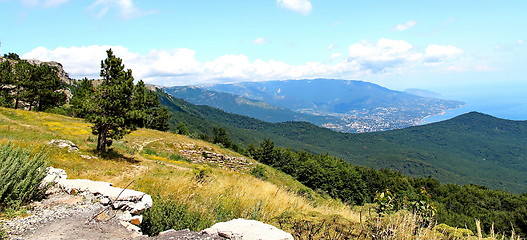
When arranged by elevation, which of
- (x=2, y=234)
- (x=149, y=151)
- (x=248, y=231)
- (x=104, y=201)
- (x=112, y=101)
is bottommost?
(x=149, y=151)

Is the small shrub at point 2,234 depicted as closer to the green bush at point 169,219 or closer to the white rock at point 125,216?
the white rock at point 125,216

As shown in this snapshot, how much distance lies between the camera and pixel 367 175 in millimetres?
83688

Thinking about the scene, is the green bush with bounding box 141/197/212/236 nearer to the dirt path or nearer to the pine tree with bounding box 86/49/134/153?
the dirt path

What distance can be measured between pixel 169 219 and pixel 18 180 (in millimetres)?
3750

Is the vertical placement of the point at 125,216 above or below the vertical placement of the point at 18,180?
below

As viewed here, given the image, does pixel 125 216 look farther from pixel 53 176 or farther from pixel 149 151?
pixel 149 151

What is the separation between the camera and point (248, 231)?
16.8ft

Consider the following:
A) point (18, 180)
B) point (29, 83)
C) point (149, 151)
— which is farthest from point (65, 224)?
point (29, 83)

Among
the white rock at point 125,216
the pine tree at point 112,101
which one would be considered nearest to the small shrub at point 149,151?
the pine tree at point 112,101

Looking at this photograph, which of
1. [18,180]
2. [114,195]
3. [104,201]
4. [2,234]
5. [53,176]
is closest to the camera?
[2,234]

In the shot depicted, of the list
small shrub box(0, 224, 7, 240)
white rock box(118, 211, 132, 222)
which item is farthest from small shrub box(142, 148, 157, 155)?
small shrub box(0, 224, 7, 240)

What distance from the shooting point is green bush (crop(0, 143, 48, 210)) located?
588 cm

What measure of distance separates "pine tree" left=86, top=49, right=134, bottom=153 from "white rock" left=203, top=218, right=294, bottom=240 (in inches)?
687

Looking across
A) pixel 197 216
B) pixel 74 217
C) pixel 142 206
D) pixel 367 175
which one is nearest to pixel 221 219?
pixel 197 216
